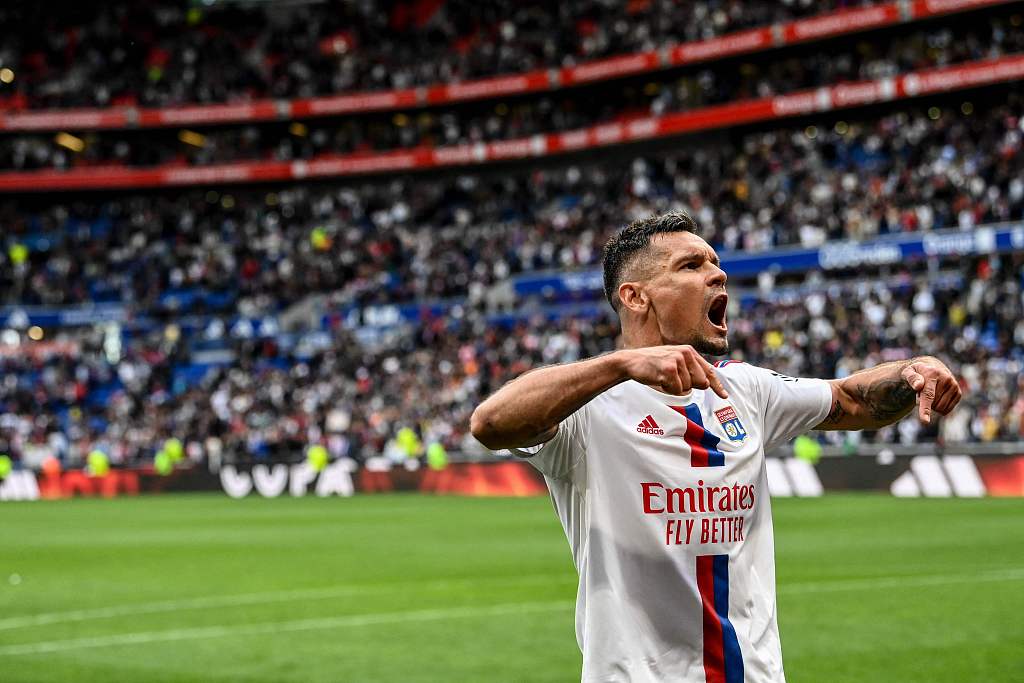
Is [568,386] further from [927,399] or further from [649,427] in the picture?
[927,399]

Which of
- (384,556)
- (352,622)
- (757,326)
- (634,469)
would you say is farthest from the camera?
(757,326)

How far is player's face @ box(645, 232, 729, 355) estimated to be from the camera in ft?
12.2

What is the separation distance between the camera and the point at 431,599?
1268 centimetres

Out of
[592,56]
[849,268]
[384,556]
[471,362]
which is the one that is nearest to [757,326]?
[849,268]

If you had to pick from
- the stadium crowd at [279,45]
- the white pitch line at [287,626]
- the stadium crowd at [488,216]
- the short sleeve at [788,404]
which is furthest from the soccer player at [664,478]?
the stadium crowd at [279,45]

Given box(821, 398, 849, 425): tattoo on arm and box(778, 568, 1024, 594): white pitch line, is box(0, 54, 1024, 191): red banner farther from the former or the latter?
box(821, 398, 849, 425): tattoo on arm

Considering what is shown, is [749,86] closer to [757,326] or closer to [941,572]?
[757,326]

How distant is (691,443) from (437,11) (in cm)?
5194

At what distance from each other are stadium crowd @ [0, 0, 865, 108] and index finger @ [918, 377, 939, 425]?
142 feet

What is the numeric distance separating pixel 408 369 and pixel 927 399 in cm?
3638

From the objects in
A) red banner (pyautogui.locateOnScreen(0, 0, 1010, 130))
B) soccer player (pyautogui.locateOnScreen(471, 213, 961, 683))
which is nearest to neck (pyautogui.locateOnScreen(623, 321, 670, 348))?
soccer player (pyautogui.locateOnScreen(471, 213, 961, 683))

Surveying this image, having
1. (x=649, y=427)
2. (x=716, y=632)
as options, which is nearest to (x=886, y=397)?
(x=649, y=427)

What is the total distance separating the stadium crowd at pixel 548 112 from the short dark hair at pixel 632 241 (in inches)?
1382

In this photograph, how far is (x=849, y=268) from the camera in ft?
117
